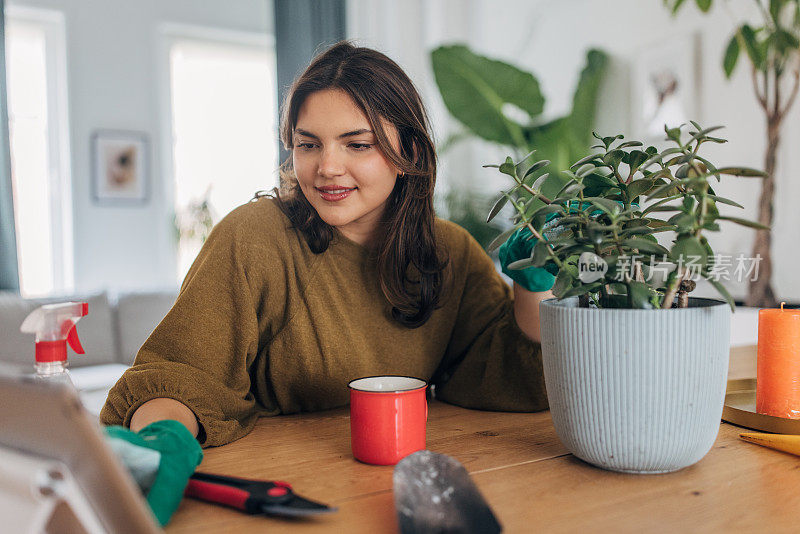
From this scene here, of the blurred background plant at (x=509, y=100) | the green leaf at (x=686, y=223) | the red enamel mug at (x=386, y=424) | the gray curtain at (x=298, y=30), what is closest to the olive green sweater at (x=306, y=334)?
the red enamel mug at (x=386, y=424)

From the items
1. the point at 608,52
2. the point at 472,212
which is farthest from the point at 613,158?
the point at 472,212

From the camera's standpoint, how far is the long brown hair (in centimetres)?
108

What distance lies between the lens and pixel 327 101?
3.44 feet

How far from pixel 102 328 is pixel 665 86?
269 centimetres

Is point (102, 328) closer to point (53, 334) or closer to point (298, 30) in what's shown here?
point (298, 30)

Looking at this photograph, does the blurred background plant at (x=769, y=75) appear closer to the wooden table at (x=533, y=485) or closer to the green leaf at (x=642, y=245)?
the wooden table at (x=533, y=485)

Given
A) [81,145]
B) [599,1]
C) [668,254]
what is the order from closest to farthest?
1. [668,254]
2. [599,1]
3. [81,145]

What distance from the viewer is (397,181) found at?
3.94 ft

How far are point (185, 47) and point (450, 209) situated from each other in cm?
218

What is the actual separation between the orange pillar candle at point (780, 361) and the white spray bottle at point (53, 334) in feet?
2.62

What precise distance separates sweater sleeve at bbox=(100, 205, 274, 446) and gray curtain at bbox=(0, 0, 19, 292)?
3065 millimetres

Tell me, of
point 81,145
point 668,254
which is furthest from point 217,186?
point 668,254

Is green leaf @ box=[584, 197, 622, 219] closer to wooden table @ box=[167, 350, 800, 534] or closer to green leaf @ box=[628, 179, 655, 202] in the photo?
green leaf @ box=[628, 179, 655, 202]

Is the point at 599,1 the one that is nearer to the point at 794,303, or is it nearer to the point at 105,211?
the point at 794,303
